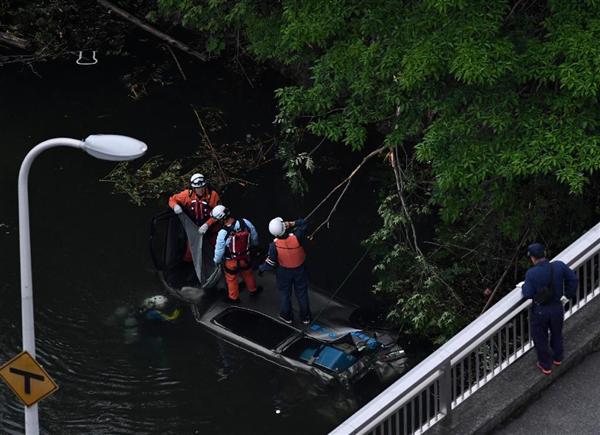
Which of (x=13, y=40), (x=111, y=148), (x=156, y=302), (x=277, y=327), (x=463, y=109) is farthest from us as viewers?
(x=13, y=40)

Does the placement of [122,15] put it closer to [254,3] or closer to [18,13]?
[18,13]

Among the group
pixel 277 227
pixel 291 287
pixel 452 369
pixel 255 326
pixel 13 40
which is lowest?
pixel 255 326

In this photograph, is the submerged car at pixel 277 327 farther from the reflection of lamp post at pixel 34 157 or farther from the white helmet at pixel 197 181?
the reflection of lamp post at pixel 34 157

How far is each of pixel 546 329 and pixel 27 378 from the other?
4.35 meters

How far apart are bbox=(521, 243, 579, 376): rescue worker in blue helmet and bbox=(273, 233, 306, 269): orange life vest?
5414mm

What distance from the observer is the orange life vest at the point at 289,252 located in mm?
14641

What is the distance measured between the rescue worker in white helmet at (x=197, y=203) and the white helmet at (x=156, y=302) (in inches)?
43.3

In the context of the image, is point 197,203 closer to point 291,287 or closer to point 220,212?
point 220,212

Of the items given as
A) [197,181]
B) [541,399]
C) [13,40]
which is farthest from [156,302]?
[13,40]

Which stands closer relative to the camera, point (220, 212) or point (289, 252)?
point (289, 252)

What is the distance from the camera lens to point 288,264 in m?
14.8

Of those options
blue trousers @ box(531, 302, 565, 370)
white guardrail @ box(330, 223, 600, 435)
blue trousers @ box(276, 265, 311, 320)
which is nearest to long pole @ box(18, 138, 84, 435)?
white guardrail @ box(330, 223, 600, 435)

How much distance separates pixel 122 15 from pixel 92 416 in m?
14.0

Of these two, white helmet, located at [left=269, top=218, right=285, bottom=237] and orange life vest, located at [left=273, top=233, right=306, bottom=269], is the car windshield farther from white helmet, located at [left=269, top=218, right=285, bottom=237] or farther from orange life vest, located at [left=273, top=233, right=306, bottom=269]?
white helmet, located at [left=269, top=218, right=285, bottom=237]
